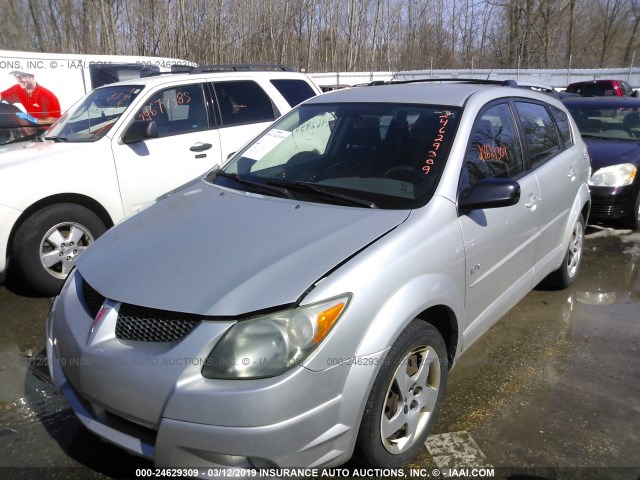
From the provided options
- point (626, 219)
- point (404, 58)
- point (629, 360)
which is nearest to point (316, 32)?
point (404, 58)

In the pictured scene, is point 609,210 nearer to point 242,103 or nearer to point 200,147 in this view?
point 242,103

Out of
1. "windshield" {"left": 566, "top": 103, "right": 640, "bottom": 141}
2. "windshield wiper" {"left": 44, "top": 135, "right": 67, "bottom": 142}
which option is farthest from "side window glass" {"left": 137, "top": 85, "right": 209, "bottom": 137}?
"windshield" {"left": 566, "top": 103, "right": 640, "bottom": 141}

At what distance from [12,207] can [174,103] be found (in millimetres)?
1898

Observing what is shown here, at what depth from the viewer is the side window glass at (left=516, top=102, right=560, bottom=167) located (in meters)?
3.65

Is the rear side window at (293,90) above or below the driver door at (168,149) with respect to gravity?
above

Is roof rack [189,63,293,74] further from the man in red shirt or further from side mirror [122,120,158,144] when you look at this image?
the man in red shirt

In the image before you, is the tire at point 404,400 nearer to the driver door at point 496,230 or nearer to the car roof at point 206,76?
the driver door at point 496,230

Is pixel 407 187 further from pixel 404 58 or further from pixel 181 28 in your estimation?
pixel 404 58

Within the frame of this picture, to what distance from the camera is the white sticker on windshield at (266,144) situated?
3.52 meters

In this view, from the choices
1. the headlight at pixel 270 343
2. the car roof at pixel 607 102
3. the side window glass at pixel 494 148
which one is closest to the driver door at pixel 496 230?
the side window glass at pixel 494 148

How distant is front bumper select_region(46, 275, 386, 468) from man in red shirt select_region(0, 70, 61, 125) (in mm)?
8503

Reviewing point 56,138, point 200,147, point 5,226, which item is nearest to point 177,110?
point 200,147

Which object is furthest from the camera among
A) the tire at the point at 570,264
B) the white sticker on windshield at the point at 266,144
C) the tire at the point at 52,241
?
the tire at the point at 570,264

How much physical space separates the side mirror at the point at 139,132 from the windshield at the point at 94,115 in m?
0.20
